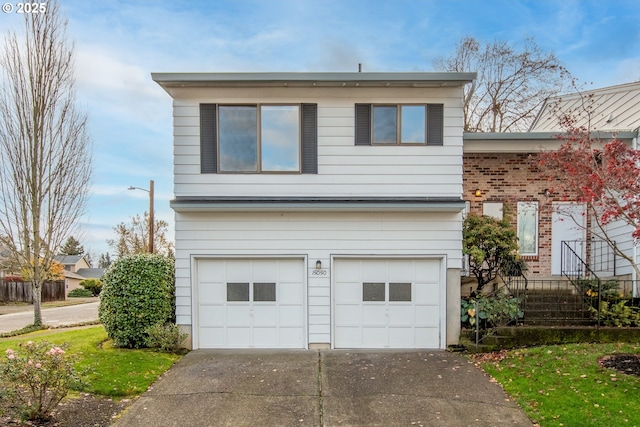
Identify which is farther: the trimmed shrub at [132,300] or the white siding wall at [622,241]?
the white siding wall at [622,241]

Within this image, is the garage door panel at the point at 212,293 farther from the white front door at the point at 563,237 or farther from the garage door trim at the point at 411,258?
the white front door at the point at 563,237

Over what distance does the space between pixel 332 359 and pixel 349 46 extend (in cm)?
1101

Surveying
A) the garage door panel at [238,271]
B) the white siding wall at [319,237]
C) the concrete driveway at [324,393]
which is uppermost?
the white siding wall at [319,237]

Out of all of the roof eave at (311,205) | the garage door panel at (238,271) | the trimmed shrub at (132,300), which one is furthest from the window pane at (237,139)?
the trimmed shrub at (132,300)

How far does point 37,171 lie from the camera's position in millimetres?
15156

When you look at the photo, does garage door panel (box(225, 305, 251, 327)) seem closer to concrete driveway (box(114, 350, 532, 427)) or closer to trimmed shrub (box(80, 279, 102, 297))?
concrete driveway (box(114, 350, 532, 427))

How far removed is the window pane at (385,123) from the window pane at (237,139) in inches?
111

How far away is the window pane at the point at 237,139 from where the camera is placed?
9.77 m

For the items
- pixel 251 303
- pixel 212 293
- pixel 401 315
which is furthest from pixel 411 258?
pixel 212 293

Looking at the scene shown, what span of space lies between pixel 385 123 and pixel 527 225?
5.45 metres

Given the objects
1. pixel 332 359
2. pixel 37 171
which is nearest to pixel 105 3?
pixel 37 171

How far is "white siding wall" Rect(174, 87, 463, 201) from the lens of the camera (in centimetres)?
970

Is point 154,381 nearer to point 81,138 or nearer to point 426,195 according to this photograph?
point 426,195

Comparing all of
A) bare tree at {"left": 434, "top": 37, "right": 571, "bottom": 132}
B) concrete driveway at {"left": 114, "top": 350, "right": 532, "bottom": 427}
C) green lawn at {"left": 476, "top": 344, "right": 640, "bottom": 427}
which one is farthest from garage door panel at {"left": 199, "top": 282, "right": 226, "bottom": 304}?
bare tree at {"left": 434, "top": 37, "right": 571, "bottom": 132}
